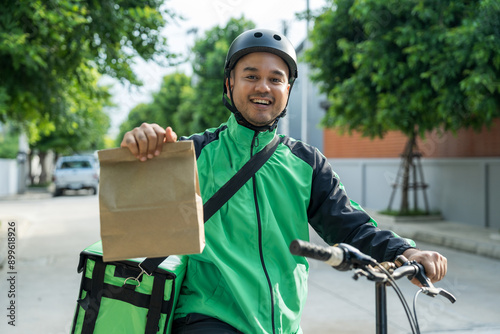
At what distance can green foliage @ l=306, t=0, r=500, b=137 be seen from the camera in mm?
9086

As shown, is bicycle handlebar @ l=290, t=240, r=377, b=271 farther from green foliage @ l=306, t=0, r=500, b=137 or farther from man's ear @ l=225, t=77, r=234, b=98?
green foliage @ l=306, t=0, r=500, b=137

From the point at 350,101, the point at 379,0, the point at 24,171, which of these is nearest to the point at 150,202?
the point at 379,0

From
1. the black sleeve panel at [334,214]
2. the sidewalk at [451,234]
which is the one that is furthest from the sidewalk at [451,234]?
the black sleeve panel at [334,214]

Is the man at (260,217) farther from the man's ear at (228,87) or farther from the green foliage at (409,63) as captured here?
the green foliage at (409,63)

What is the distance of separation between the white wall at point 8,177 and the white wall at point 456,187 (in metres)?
18.3

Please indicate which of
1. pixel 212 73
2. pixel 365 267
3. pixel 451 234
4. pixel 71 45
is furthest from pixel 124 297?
pixel 212 73

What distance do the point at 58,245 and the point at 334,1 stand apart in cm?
802

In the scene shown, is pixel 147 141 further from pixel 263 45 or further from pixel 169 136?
pixel 263 45

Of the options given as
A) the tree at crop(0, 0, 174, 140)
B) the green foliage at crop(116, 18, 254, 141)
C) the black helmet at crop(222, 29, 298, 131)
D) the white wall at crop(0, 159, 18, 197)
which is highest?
the green foliage at crop(116, 18, 254, 141)

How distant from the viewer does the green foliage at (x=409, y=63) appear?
909cm

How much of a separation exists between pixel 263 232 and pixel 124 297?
482mm

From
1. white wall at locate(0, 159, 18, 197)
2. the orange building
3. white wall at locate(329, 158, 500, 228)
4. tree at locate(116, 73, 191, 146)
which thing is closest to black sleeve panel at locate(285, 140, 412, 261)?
the orange building

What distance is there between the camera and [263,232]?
192cm

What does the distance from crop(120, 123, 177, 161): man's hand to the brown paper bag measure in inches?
0.8
